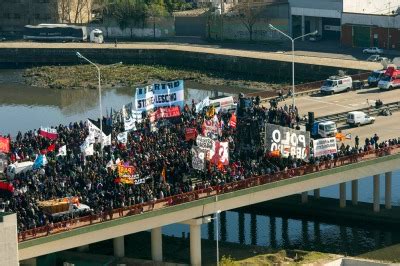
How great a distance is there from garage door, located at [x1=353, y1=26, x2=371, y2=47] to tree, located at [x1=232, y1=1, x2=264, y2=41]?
38.8 ft

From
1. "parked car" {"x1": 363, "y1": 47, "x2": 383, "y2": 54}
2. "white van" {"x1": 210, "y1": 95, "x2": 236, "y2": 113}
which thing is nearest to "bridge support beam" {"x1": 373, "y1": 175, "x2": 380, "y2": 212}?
"white van" {"x1": 210, "y1": 95, "x2": 236, "y2": 113}

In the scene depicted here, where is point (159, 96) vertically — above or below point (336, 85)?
above

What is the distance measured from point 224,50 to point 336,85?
42012 millimetres

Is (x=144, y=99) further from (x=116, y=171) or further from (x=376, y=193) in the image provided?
(x=376, y=193)

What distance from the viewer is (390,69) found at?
3511 inches

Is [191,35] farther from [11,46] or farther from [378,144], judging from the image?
[378,144]

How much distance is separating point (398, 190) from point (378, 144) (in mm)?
7809

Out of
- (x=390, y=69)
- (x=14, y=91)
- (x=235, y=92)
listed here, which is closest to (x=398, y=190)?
(x=390, y=69)

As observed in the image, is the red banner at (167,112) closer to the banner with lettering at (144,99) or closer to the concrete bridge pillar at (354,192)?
the banner with lettering at (144,99)

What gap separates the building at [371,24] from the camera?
123m

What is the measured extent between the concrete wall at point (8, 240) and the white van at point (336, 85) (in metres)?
38.1

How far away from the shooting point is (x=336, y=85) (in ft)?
292

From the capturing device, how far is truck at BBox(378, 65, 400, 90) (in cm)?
8888

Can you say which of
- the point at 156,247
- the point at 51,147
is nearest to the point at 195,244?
the point at 156,247
